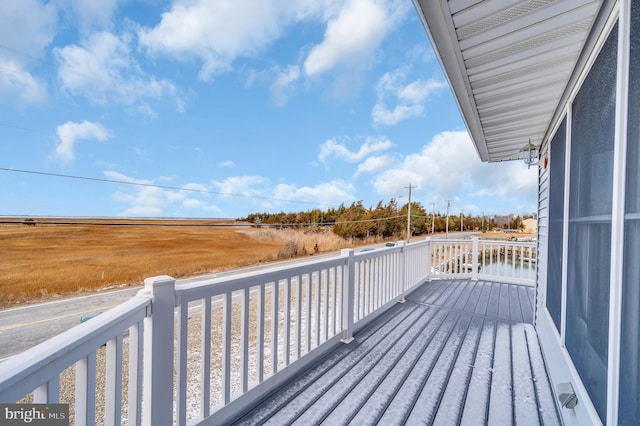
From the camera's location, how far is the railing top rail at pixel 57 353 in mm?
569

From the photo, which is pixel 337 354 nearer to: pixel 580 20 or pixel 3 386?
pixel 3 386

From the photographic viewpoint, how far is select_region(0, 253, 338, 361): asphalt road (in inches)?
154

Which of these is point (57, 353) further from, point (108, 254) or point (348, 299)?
point (108, 254)

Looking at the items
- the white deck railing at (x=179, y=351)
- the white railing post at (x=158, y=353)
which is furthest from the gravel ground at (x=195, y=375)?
the white railing post at (x=158, y=353)

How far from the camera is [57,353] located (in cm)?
69

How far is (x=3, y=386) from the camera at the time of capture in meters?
0.53

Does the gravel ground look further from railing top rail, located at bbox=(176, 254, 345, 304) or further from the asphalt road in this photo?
the asphalt road

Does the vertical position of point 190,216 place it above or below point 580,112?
below

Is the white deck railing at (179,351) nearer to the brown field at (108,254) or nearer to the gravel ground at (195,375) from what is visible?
the gravel ground at (195,375)

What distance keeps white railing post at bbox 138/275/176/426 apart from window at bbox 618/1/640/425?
64.2 inches

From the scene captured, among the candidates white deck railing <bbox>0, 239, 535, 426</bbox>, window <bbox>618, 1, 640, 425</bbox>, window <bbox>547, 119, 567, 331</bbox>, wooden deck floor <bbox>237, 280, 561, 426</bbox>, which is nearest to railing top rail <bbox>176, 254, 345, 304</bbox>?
white deck railing <bbox>0, 239, 535, 426</bbox>

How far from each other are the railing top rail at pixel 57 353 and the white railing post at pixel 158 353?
0.16 metres

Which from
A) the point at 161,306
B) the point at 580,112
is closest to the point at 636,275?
the point at 580,112

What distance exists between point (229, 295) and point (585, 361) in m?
1.82
